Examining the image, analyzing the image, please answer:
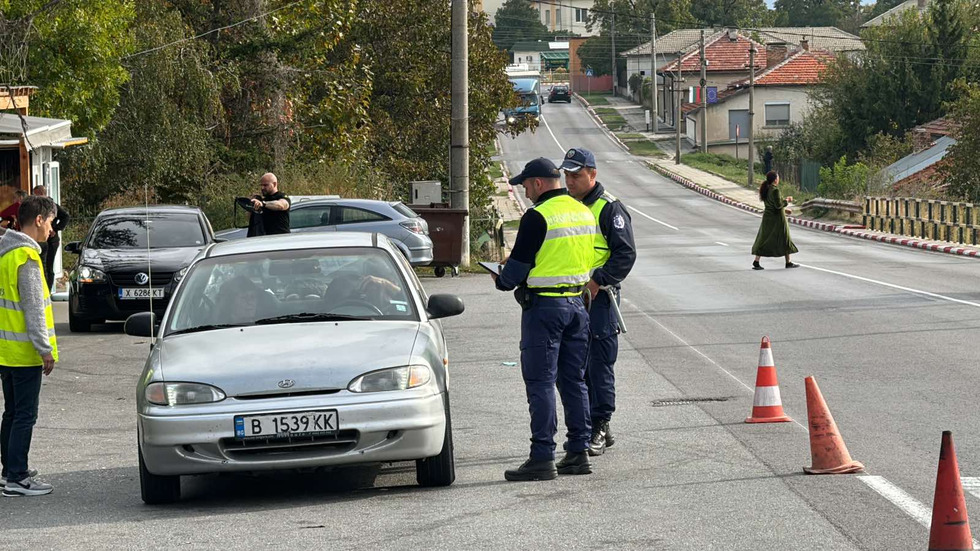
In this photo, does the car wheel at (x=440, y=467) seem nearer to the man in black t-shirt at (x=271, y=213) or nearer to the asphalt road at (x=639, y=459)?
the asphalt road at (x=639, y=459)

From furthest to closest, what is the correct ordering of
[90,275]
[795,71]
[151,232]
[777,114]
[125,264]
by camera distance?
[795,71] → [777,114] → [151,232] → [125,264] → [90,275]

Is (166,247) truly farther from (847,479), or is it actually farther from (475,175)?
(475,175)

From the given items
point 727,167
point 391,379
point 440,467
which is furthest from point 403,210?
point 727,167

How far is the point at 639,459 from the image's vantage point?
8305 millimetres

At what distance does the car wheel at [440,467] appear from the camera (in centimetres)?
744

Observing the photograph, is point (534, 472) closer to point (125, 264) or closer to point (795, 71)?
point (125, 264)

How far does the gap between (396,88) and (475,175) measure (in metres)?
3.84

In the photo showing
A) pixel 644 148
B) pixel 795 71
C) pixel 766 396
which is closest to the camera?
pixel 766 396

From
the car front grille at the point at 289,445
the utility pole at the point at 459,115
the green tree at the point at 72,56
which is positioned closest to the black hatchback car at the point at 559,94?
the utility pole at the point at 459,115

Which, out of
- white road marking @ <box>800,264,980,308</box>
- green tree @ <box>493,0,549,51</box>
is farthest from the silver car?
green tree @ <box>493,0,549,51</box>

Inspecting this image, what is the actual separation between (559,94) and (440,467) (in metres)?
111

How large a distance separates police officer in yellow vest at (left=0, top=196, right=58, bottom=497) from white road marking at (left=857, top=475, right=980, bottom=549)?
4669 millimetres

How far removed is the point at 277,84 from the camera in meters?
33.0

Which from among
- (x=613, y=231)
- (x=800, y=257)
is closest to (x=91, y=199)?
(x=800, y=257)
